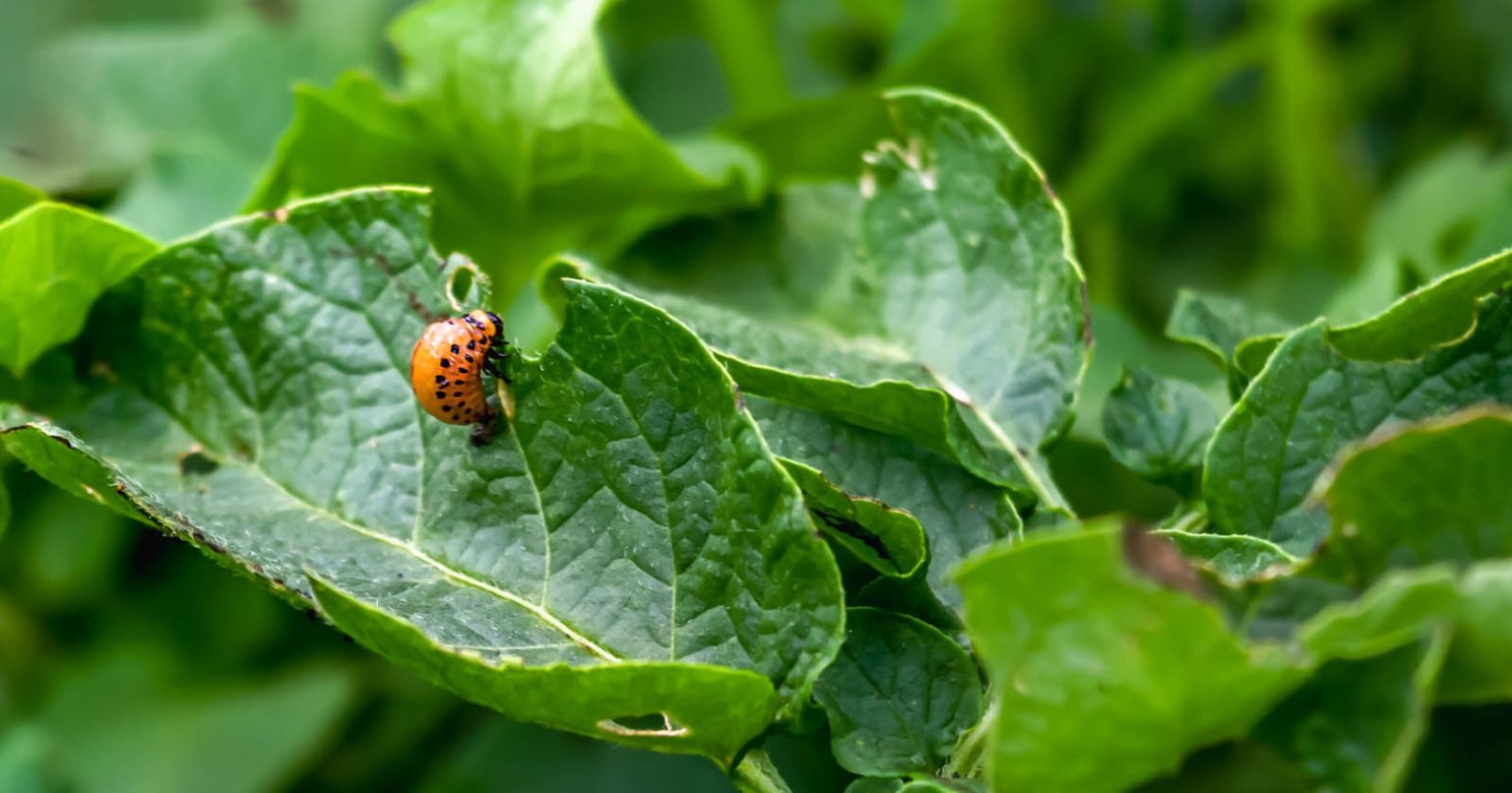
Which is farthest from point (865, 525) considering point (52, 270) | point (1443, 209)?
point (1443, 209)

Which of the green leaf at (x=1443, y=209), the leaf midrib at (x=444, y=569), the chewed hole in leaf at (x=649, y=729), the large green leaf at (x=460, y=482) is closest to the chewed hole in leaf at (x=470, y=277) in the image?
the large green leaf at (x=460, y=482)

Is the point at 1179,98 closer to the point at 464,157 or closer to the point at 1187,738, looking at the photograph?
the point at 464,157

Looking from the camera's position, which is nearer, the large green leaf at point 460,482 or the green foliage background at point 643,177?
the large green leaf at point 460,482

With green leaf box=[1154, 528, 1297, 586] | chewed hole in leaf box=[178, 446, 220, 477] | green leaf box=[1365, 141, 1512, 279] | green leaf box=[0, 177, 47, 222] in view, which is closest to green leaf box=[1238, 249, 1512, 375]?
green leaf box=[1154, 528, 1297, 586]

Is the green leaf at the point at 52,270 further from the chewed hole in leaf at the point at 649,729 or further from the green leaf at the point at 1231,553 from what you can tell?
the green leaf at the point at 1231,553

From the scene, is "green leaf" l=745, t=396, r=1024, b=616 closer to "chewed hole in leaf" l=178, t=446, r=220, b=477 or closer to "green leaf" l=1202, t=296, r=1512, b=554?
"green leaf" l=1202, t=296, r=1512, b=554
